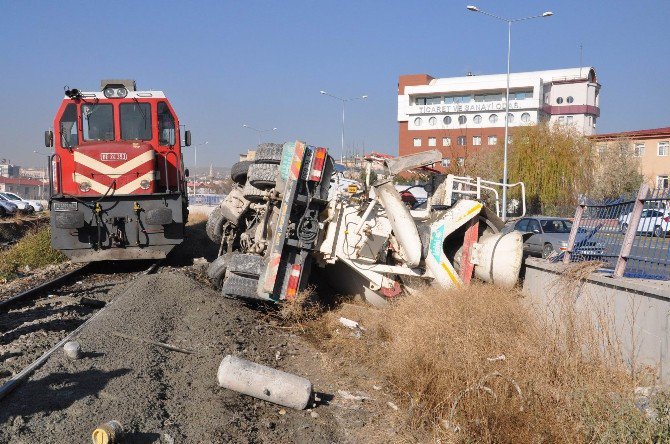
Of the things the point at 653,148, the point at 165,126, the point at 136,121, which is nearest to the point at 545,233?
the point at 165,126

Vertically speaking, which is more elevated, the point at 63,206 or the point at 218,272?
the point at 63,206

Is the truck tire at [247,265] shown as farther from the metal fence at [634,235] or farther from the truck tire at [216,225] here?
the metal fence at [634,235]

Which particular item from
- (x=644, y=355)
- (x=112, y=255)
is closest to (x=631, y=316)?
(x=644, y=355)

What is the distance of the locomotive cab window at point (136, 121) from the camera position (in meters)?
13.7

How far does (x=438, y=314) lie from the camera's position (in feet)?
23.3

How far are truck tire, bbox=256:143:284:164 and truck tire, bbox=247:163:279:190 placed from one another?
0.06 meters

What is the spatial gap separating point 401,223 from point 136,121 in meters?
7.35

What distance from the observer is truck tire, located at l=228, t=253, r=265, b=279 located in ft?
28.6

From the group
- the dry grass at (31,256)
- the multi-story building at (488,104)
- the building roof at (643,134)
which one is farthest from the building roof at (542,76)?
the dry grass at (31,256)

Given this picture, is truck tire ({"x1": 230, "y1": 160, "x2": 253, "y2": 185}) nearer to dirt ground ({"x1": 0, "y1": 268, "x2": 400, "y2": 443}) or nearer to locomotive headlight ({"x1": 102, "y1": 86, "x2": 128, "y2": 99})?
locomotive headlight ({"x1": 102, "y1": 86, "x2": 128, "y2": 99})

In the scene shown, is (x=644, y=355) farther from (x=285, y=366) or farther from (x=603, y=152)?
(x=603, y=152)

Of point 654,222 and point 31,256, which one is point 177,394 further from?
point 31,256

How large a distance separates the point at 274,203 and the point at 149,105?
5.64 metres

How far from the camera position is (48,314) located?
8.73m
